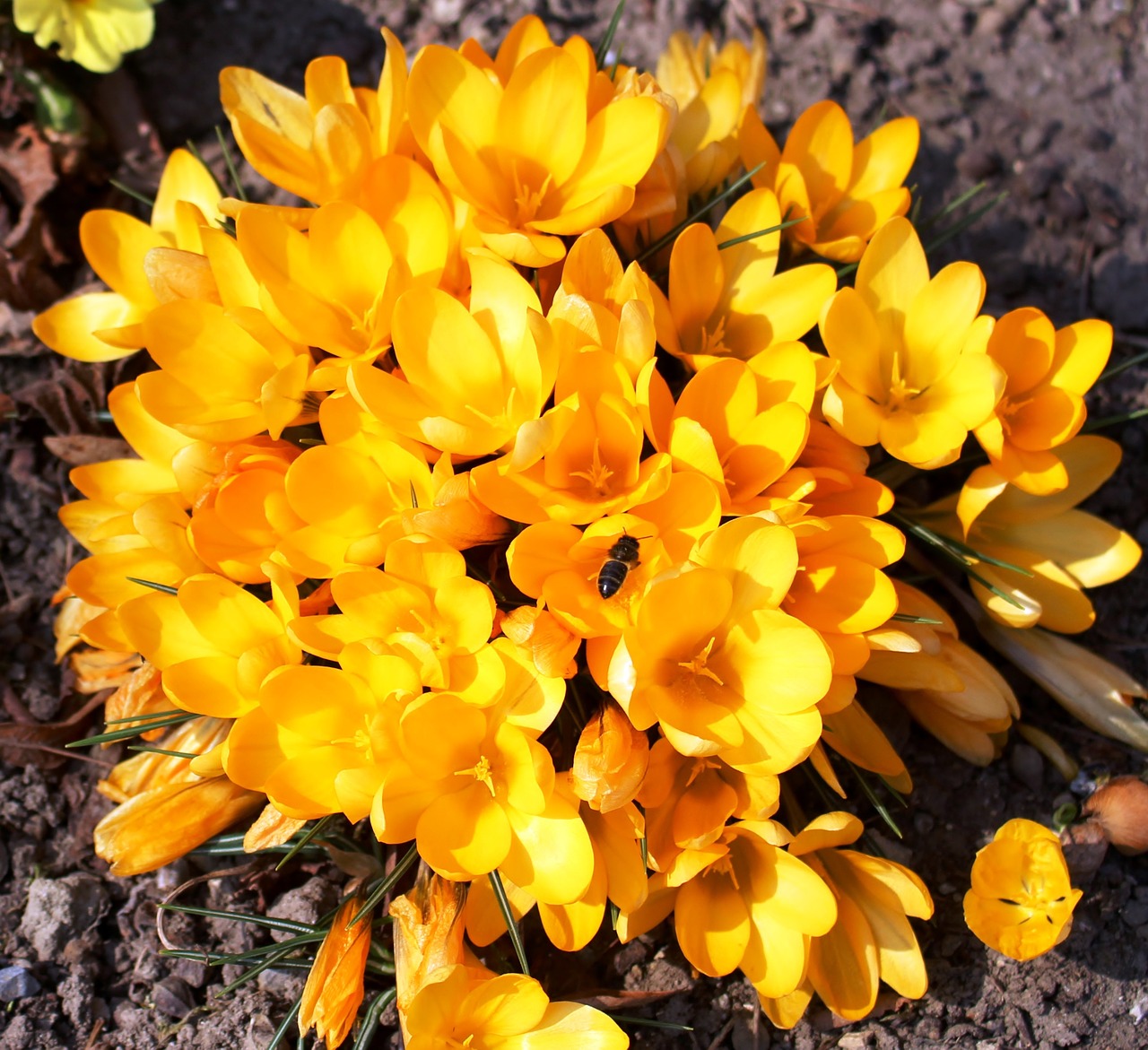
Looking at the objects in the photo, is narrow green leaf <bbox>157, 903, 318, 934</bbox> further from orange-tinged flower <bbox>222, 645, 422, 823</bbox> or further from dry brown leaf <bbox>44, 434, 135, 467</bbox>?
dry brown leaf <bbox>44, 434, 135, 467</bbox>

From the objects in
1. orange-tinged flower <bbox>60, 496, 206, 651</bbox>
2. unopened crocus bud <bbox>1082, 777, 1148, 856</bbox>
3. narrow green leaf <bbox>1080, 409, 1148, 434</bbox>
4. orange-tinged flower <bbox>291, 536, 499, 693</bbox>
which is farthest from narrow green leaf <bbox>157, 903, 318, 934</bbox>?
narrow green leaf <bbox>1080, 409, 1148, 434</bbox>

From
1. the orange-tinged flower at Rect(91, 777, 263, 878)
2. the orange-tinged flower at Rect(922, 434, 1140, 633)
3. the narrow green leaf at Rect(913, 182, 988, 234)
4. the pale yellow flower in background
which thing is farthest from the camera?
the pale yellow flower in background

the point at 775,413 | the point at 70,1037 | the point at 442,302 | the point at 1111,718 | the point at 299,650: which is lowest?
the point at 70,1037

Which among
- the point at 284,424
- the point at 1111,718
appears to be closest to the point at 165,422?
the point at 284,424

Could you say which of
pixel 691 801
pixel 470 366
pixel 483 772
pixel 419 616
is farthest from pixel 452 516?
pixel 691 801

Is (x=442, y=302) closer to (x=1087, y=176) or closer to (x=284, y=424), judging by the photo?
(x=284, y=424)

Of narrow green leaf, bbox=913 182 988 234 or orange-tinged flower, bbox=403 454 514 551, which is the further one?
narrow green leaf, bbox=913 182 988 234
